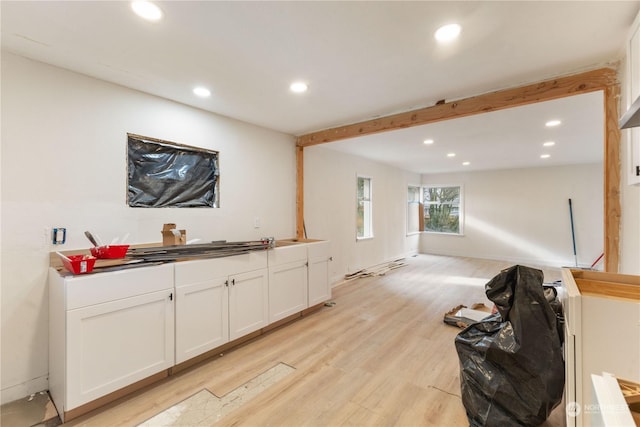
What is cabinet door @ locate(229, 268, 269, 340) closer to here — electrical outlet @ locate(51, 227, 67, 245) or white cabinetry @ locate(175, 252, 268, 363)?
white cabinetry @ locate(175, 252, 268, 363)

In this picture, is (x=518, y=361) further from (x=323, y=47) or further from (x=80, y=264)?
(x=80, y=264)

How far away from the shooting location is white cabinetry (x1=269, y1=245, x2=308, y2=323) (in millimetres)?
3051

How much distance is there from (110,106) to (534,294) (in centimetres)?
349

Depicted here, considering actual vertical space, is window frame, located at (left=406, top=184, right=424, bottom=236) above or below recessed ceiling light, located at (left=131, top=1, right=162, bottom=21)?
below

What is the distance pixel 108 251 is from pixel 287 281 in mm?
1765

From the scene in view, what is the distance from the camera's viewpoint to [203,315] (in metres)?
2.40

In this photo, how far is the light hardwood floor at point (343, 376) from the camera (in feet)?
5.90

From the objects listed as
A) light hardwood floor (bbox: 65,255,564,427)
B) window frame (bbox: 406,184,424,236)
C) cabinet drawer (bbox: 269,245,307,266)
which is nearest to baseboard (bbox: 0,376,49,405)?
light hardwood floor (bbox: 65,255,564,427)

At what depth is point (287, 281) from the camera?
127 inches

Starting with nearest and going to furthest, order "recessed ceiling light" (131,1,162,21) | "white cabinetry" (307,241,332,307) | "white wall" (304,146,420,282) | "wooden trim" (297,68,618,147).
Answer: "recessed ceiling light" (131,1,162,21) < "wooden trim" (297,68,618,147) < "white cabinetry" (307,241,332,307) < "white wall" (304,146,420,282)

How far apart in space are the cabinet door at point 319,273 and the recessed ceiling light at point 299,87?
6.13 feet

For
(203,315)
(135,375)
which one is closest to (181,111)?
(203,315)

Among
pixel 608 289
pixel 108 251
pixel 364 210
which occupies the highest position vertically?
pixel 364 210

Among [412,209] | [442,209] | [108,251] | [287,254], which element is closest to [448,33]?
[287,254]
